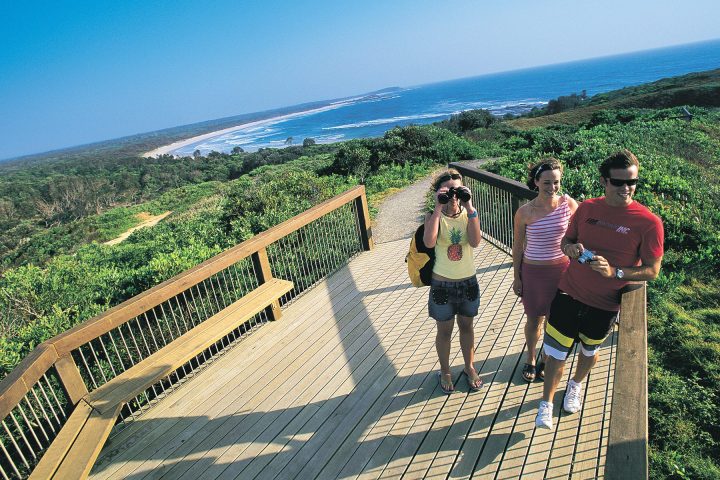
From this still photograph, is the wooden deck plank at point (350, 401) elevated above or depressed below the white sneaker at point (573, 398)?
below

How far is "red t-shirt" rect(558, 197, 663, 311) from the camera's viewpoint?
2014mm

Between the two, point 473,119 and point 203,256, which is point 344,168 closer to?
point 203,256

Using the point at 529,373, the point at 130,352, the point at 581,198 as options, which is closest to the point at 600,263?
the point at 529,373

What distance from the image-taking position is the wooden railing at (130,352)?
2668 millimetres

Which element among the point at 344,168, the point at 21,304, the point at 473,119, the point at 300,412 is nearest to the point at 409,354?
the point at 300,412

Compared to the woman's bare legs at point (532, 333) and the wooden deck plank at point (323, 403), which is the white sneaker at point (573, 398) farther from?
the wooden deck plank at point (323, 403)

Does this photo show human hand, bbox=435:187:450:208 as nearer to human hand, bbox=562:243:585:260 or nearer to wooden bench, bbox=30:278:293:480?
human hand, bbox=562:243:585:260

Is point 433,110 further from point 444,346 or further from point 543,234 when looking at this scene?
point 444,346

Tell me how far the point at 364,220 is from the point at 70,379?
4364 mm

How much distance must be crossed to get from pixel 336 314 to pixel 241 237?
370 centimetres

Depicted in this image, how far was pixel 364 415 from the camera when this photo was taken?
2934 millimetres

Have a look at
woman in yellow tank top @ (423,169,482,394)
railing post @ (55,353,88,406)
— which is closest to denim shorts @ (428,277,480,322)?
woman in yellow tank top @ (423,169,482,394)

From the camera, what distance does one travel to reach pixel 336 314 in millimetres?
4535

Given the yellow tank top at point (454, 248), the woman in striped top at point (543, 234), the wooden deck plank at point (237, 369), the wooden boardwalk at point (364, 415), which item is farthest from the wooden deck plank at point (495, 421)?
the wooden deck plank at point (237, 369)
